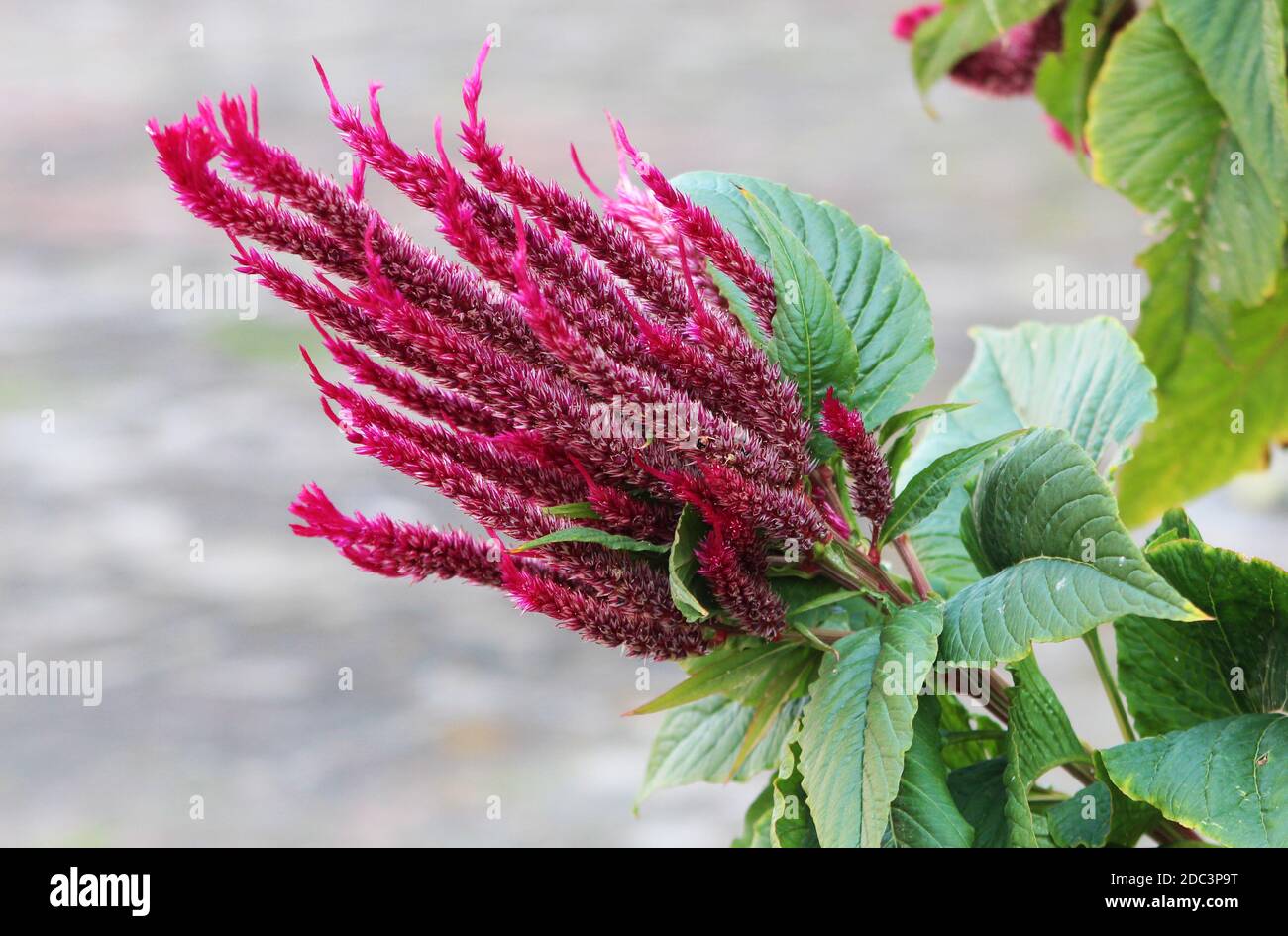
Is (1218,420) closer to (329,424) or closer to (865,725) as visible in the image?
(865,725)

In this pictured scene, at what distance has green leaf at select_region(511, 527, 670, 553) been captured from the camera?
0.47 meters

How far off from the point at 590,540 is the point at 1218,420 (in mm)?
756

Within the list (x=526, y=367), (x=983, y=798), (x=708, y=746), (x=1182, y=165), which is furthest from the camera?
(x=1182, y=165)

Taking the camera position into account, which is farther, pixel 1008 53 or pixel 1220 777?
pixel 1008 53

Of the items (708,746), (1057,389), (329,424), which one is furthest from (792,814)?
(329,424)

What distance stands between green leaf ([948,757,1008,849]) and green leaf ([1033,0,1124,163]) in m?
0.60

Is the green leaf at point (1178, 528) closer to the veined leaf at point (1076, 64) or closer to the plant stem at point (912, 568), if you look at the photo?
the plant stem at point (912, 568)

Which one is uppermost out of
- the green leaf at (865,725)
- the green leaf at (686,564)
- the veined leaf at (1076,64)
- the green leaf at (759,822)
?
the veined leaf at (1076,64)

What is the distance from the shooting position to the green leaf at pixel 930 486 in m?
0.54

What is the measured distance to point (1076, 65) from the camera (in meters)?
0.99

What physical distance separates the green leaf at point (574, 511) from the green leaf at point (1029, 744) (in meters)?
0.21

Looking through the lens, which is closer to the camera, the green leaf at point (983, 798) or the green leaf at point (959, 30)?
the green leaf at point (983, 798)

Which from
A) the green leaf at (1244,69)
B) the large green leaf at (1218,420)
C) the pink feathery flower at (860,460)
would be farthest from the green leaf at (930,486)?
Answer: the large green leaf at (1218,420)
